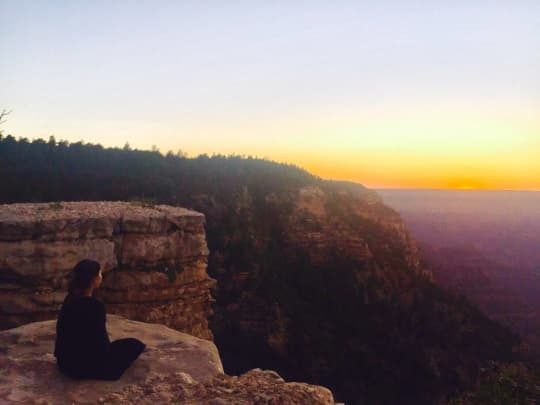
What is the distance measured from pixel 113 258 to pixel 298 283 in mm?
20594

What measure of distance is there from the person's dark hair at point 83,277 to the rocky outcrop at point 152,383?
0.75 m

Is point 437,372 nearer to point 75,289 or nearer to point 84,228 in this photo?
point 84,228

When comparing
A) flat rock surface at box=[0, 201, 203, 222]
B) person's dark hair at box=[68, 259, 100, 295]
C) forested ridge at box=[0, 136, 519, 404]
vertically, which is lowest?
forested ridge at box=[0, 136, 519, 404]

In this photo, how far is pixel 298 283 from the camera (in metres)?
29.1

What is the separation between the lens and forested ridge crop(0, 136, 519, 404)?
2380 centimetres

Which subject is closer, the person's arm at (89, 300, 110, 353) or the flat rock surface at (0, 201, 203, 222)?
the person's arm at (89, 300, 110, 353)

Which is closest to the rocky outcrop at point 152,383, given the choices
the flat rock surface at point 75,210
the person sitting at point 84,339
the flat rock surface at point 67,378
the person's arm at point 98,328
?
the flat rock surface at point 67,378

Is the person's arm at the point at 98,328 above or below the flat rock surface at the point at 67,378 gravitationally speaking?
above

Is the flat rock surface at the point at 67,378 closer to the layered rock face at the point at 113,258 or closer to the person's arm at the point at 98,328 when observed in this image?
the person's arm at the point at 98,328

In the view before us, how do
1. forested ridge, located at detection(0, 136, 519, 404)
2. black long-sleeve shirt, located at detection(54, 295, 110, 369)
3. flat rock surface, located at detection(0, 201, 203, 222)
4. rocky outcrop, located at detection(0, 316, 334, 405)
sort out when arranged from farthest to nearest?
1. forested ridge, located at detection(0, 136, 519, 404)
2. flat rock surface, located at detection(0, 201, 203, 222)
3. black long-sleeve shirt, located at detection(54, 295, 110, 369)
4. rocky outcrop, located at detection(0, 316, 334, 405)

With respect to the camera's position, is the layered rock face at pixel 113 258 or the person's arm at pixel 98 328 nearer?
the person's arm at pixel 98 328

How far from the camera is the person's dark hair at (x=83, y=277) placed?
15.2 feet

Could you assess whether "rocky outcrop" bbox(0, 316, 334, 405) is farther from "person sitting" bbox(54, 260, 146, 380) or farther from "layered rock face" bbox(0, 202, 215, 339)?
"layered rock face" bbox(0, 202, 215, 339)

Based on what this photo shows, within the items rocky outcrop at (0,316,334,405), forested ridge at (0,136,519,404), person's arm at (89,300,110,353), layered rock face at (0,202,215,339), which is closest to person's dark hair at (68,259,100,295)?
person's arm at (89,300,110,353)
